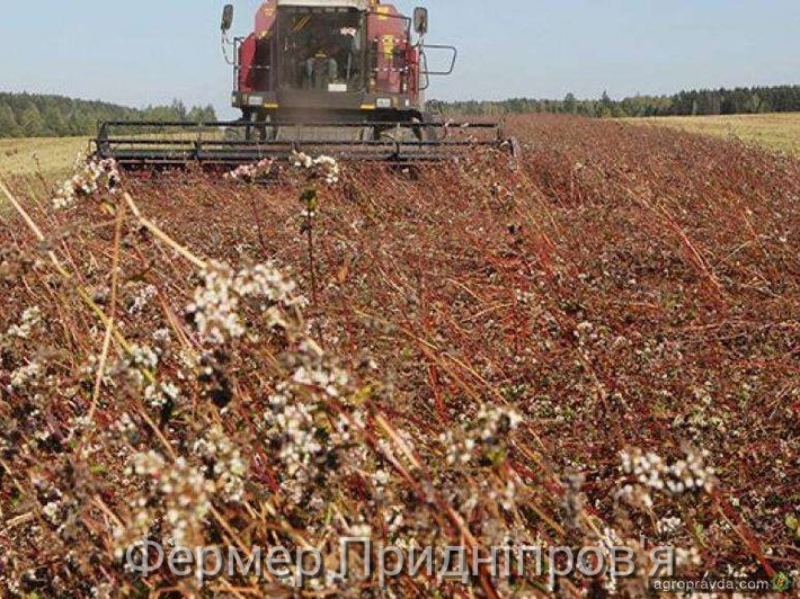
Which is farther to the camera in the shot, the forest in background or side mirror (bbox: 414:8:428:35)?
the forest in background

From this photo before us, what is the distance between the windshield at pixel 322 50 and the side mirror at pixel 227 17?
27.4 inches

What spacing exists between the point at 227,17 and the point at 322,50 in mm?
1416

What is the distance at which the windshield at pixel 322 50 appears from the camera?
12688mm

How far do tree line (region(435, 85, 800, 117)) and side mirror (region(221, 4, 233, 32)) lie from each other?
5926 cm

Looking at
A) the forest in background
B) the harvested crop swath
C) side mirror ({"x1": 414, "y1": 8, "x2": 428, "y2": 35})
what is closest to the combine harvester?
side mirror ({"x1": 414, "y1": 8, "x2": 428, "y2": 35})

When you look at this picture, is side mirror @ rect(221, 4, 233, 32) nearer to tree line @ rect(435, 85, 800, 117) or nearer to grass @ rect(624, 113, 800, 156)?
grass @ rect(624, 113, 800, 156)

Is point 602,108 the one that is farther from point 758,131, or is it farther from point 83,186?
point 83,186

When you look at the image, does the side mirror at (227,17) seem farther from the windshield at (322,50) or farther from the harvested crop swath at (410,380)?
the harvested crop swath at (410,380)

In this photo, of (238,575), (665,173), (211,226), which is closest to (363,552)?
(238,575)

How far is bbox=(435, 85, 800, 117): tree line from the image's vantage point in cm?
7344

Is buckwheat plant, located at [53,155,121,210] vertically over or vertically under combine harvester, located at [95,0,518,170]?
under

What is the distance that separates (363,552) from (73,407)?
5.00 ft

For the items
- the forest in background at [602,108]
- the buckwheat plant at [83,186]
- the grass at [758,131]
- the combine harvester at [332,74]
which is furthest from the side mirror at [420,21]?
the forest in background at [602,108]

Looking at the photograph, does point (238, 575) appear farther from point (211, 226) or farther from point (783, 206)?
point (783, 206)
